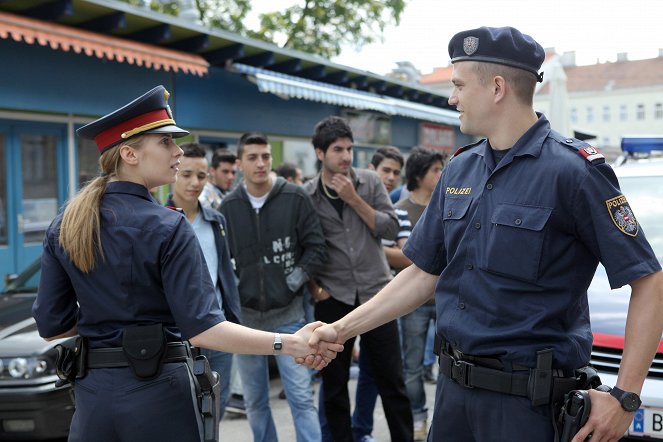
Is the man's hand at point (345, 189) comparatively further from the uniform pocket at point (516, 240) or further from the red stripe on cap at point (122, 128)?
the uniform pocket at point (516, 240)

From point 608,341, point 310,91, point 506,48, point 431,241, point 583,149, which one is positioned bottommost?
point 608,341

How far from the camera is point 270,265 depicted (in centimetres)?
465

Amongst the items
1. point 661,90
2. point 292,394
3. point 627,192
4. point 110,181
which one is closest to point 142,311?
point 110,181

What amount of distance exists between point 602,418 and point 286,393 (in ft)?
8.46

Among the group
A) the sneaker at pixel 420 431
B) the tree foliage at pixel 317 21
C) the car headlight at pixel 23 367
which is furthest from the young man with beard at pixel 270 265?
the tree foliage at pixel 317 21

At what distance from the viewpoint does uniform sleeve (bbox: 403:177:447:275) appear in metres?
2.82

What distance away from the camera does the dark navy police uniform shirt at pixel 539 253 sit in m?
2.36

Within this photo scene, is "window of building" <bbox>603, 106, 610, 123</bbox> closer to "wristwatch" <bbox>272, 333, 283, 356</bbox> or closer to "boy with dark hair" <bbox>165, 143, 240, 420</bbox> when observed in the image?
"boy with dark hair" <bbox>165, 143, 240, 420</bbox>

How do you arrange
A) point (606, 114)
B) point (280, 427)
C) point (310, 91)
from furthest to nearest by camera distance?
point (606, 114)
point (310, 91)
point (280, 427)

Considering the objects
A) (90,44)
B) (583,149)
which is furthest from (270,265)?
(90,44)

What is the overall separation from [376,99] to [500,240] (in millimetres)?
12375

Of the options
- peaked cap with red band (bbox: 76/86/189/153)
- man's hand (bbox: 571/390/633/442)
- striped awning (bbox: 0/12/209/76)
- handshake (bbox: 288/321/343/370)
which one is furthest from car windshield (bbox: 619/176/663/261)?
striped awning (bbox: 0/12/209/76)

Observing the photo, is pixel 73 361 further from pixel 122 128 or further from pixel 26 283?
pixel 26 283

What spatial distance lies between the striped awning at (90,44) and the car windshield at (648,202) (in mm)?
6067
